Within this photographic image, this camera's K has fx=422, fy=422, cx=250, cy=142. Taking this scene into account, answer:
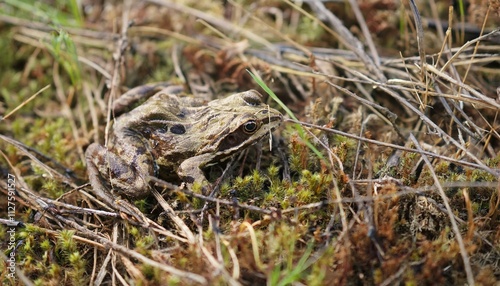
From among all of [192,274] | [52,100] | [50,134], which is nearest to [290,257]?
[192,274]

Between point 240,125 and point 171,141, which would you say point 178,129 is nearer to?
point 171,141

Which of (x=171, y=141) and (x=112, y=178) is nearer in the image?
(x=112, y=178)

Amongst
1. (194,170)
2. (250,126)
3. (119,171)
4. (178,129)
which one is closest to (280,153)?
(250,126)

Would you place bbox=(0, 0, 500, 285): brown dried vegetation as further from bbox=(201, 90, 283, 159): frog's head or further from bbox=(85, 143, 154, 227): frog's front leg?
bbox=(201, 90, 283, 159): frog's head

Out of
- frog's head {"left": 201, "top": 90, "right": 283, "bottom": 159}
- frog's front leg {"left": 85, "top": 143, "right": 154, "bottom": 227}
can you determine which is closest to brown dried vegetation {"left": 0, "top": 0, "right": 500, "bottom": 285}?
frog's front leg {"left": 85, "top": 143, "right": 154, "bottom": 227}

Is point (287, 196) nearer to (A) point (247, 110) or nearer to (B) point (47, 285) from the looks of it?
(A) point (247, 110)

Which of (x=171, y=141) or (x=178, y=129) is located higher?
(x=178, y=129)

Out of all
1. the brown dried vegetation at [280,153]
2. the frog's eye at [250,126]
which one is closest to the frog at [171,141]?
the frog's eye at [250,126]

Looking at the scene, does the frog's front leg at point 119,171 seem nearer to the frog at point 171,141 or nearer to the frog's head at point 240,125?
the frog at point 171,141
